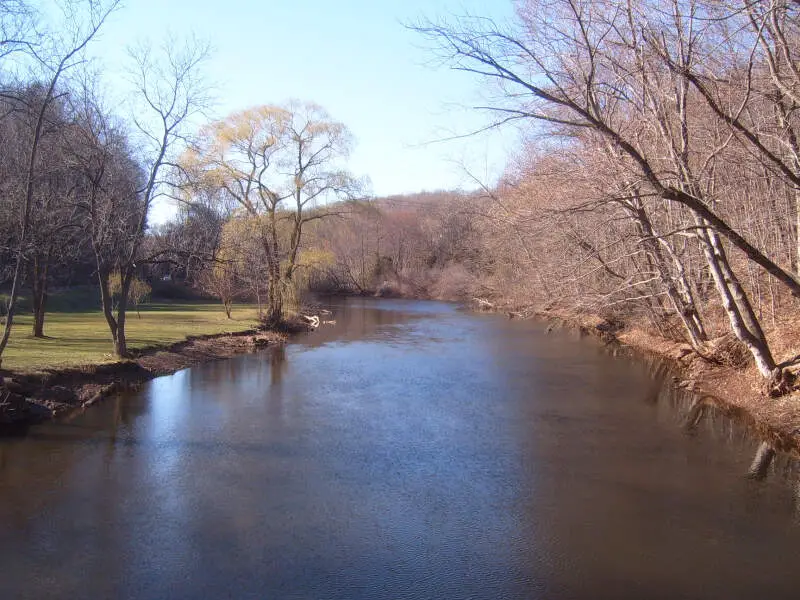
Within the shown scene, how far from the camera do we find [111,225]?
14227mm

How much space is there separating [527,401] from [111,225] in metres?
9.91

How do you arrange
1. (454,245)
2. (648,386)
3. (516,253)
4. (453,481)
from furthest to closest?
(454,245) < (516,253) < (648,386) < (453,481)

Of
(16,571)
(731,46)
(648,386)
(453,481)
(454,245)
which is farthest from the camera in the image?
(454,245)

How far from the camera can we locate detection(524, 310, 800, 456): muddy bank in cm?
1084

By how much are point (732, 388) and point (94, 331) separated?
1708 cm

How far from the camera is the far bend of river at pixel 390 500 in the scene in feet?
19.4

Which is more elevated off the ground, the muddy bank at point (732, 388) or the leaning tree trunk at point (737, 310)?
the leaning tree trunk at point (737, 310)

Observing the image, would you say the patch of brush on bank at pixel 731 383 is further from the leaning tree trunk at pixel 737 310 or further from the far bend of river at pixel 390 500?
the far bend of river at pixel 390 500

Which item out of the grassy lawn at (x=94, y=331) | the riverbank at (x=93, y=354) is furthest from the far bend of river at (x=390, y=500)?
the grassy lawn at (x=94, y=331)

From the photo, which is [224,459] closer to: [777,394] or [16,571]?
[16,571]

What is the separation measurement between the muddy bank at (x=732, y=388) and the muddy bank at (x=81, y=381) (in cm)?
1208

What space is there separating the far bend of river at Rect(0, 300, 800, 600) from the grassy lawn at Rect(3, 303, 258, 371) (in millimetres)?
1963

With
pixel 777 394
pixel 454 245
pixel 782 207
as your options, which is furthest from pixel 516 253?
pixel 454 245

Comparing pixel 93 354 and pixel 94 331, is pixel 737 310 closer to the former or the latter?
pixel 93 354
